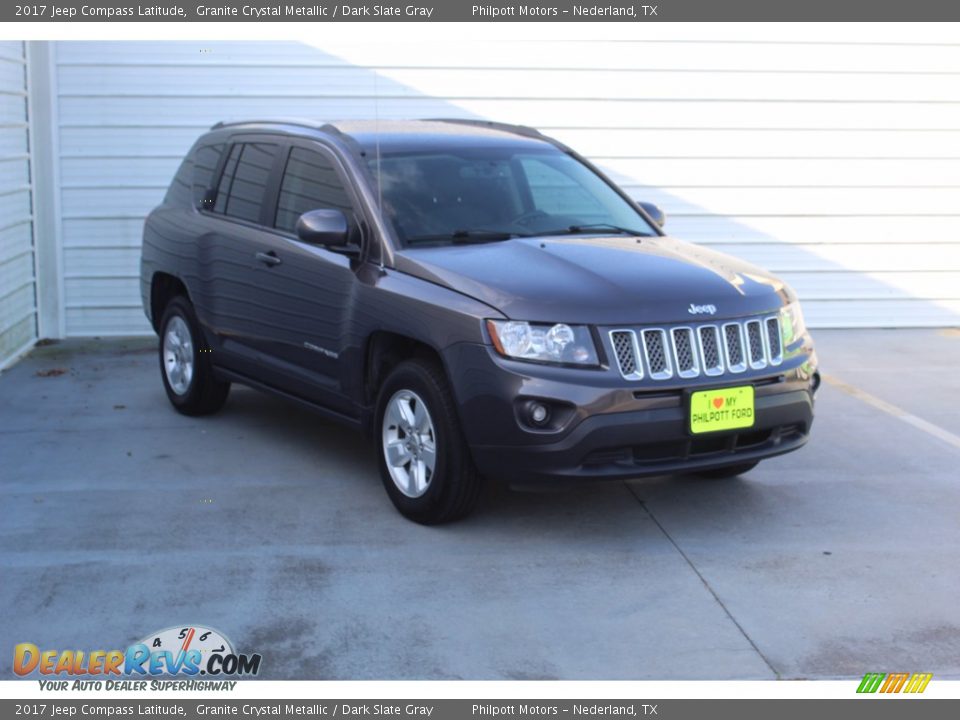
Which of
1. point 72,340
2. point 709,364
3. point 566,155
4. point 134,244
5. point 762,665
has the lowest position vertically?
point 72,340

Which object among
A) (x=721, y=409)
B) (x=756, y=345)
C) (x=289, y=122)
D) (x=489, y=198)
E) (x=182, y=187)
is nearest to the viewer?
(x=721, y=409)

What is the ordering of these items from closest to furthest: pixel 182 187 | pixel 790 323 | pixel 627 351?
1. pixel 627 351
2. pixel 790 323
3. pixel 182 187

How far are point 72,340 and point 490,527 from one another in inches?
238

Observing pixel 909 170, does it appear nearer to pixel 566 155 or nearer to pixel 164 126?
pixel 566 155

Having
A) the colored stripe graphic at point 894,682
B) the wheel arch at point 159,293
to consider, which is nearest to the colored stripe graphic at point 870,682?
the colored stripe graphic at point 894,682

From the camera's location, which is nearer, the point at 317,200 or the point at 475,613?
the point at 475,613

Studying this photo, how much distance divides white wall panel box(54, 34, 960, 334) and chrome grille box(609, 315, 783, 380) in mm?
5463

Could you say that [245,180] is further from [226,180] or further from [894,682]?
[894,682]

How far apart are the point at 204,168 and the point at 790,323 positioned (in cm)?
376

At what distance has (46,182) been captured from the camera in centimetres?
1060

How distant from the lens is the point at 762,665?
14.4 ft

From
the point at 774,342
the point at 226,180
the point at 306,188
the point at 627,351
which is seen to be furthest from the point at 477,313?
the point at 226,180
